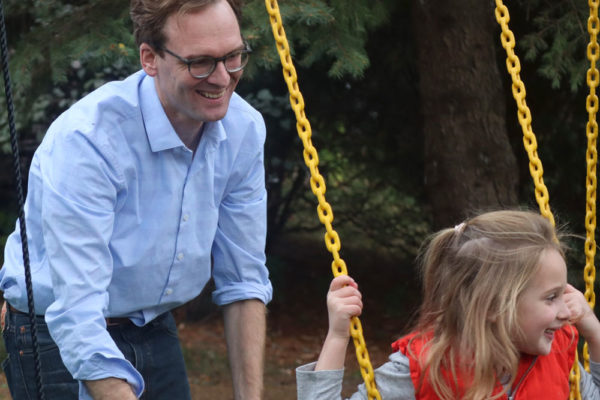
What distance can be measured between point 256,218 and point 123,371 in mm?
671

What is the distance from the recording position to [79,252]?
227cm

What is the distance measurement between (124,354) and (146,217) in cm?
41

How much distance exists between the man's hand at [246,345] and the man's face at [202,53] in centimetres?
68

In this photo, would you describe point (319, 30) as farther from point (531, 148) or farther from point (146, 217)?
point (146, 217)

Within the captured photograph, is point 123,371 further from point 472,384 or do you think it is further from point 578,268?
point 578,268

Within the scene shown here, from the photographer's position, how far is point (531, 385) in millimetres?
2305

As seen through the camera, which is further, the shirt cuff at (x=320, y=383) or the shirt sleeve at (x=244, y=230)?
the shirt sleeve at (x=244, y=230)

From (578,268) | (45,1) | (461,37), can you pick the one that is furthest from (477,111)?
(45,1)

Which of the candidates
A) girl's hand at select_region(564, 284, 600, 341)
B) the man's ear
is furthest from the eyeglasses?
girl's hand at select_region(564, 284, 600, 341)

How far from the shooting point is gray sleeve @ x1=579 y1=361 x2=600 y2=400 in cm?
248

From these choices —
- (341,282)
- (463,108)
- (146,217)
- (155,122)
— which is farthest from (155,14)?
(463,108)

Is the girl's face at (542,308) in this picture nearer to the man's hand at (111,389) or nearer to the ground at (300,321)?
the man's hand at (111,389)

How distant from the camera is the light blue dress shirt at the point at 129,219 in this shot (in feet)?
7.46

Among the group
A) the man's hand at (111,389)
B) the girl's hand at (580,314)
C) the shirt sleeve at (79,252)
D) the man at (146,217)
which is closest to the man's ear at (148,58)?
the man at (146,217)
